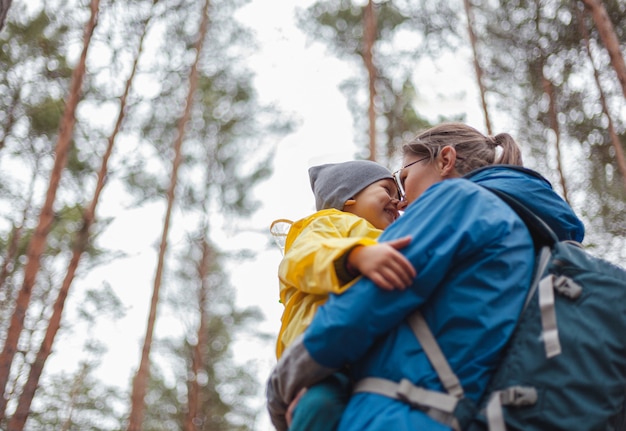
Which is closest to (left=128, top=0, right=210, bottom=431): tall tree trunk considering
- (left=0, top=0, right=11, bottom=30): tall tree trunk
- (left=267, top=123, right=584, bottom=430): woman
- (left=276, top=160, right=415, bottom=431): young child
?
(left=0, top=0, right=11, bottom=30): tall tree trunk

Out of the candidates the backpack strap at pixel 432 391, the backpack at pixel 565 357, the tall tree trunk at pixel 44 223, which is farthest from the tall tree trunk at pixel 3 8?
the tall tree trunk at pixel 44 223

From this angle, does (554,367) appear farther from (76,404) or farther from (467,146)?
(76,404)

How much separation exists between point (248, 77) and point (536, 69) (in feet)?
18.6

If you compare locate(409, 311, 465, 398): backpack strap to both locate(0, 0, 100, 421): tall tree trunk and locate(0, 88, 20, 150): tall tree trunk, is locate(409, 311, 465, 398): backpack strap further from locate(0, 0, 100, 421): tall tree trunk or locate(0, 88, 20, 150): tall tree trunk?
locate(0, 88, 20, 150): tall tree trunk

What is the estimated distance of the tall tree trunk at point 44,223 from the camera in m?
6.84

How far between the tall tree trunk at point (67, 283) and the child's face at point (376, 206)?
5.58 m

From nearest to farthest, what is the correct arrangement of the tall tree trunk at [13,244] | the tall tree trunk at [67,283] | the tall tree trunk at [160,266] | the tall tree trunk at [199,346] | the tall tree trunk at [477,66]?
the tall tree trunk at [67,283]
the tall tree trunk at [160,266]
the tall tree trunk at [477,66]
the tall tree trunk at [13,244]
the tall tree trunk at [199,346]

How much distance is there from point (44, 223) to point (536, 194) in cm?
722

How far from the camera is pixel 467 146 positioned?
208 cm

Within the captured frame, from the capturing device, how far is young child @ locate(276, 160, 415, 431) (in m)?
1.45

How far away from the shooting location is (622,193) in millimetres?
9953

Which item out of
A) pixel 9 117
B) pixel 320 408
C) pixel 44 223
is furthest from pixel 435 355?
pixel 9 117

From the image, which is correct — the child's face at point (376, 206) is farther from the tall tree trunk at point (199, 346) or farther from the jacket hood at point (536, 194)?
the tall tree trunk at point (199, 346)

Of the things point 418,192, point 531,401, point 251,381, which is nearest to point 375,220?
point 418,192
